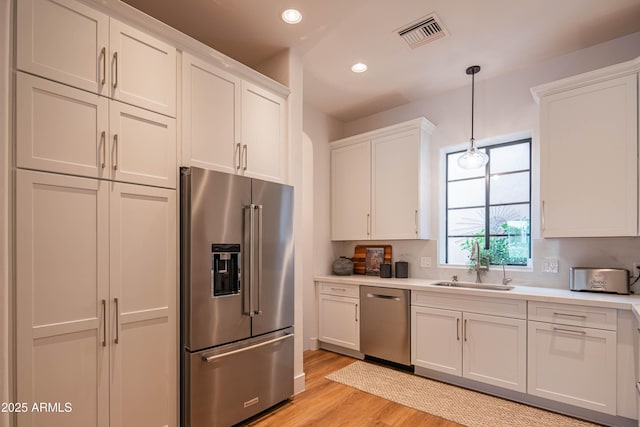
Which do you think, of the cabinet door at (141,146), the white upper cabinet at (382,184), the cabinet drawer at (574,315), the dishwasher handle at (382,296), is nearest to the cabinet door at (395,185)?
the white upper cabinet at (382,184)

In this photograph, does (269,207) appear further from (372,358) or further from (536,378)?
(536,378)

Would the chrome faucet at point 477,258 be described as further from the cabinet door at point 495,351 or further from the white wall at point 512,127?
the cabinet door at point 495,351

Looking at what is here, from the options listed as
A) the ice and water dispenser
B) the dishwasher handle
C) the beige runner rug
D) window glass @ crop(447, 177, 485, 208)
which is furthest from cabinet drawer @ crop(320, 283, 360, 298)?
the ice and water dispenser

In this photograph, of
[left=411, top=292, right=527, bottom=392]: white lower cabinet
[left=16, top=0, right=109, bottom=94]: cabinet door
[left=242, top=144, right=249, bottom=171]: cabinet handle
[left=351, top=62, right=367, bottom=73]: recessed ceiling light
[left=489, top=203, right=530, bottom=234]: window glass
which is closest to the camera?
[left=16, top=0, right=109, bottom=94]: cabinet door

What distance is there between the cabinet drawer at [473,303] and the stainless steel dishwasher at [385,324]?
0.57 feet

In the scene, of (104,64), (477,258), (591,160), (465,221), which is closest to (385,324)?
(477,258)

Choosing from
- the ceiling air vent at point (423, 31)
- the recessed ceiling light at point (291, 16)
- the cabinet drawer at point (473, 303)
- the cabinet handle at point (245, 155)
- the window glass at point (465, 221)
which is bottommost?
the cabinet drawer at point (473, 303)

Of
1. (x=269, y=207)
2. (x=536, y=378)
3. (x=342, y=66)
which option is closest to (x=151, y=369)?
(x=269, y=207)

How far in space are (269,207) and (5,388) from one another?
168cm

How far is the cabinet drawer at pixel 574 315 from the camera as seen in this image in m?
2.30

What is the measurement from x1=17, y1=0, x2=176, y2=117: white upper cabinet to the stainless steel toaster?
3257 mm

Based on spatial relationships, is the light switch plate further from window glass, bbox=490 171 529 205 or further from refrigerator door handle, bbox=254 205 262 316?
refrigerator door handle, bbox=254 205 262 316

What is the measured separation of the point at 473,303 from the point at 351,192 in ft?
6.28

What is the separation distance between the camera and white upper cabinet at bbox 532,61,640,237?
8.07 ft
